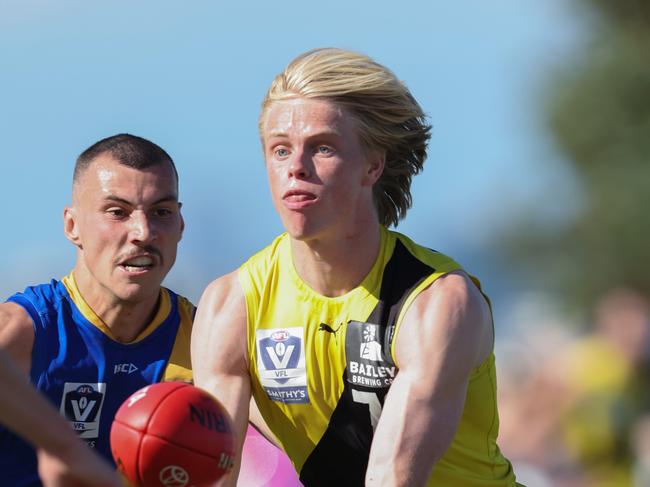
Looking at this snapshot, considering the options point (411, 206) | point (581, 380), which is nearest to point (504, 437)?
point (581, 380)

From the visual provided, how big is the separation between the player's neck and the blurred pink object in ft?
5.46

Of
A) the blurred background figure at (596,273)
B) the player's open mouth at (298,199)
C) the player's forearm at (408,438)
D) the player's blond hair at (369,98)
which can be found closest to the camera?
the player's forearm at (408,438)

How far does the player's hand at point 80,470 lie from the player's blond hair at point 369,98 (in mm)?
2195

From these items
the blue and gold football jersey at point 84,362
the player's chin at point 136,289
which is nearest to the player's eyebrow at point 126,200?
the player's chin at point 136,289

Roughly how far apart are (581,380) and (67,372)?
4.70 m

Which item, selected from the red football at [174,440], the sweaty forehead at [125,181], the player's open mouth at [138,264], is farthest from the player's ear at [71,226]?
the red football at [174,440]

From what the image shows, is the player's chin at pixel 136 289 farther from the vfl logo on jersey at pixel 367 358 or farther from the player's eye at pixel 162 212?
the vfl logo on jersey at pixel 367 358

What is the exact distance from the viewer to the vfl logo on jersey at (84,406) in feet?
19.7

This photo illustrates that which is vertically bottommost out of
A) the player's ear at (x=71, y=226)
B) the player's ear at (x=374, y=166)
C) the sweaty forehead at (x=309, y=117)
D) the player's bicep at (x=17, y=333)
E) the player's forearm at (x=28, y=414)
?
the player's forearm at (x=28, y=414)

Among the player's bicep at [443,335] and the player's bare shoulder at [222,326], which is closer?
the player's bicep at [443,335]

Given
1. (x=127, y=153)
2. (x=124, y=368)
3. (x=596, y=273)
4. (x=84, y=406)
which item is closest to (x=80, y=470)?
(x=84, y=406)

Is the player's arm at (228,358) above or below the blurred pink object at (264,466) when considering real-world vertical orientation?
above

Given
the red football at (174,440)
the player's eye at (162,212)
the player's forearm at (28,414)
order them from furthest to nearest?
the player's eye at (162,212) → the red football at (174,440) → the player's forearm at (28,414)

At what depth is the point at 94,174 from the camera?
6.26m
